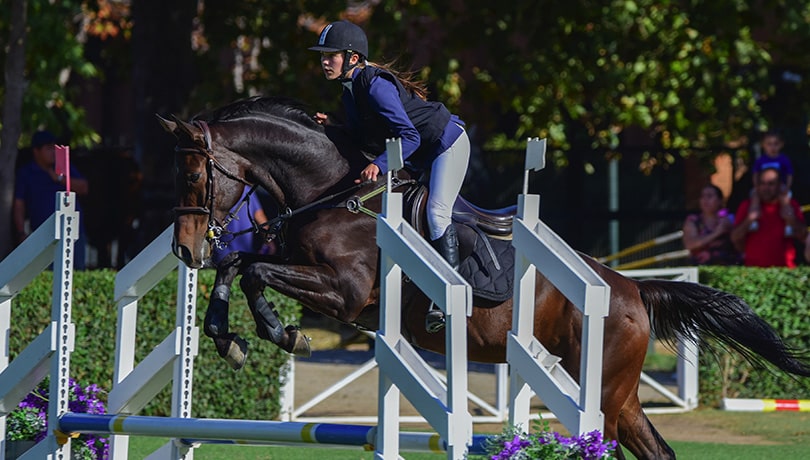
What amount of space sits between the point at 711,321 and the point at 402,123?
7.25ft

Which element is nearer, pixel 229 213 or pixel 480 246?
pixel 229 213

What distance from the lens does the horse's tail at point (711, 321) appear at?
23.2 feet

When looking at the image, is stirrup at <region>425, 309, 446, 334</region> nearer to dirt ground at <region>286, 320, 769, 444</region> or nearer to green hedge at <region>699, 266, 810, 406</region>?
dirt ground at <region>286, 320, 769, 444</region>

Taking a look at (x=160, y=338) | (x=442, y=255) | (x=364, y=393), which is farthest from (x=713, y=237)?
(x=442, y=255)

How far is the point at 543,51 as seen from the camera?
1490 cm

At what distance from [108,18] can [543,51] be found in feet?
25.2

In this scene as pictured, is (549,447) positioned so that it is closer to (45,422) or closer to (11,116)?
(45,422)

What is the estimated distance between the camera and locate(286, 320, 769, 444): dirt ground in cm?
965

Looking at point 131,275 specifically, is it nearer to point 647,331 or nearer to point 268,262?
point 268,262

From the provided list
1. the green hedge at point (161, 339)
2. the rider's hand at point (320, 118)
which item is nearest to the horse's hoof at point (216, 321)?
the rider's hand at point (320, 118)

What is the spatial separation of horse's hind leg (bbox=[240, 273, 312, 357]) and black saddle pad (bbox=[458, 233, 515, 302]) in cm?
87

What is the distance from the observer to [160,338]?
9383mm

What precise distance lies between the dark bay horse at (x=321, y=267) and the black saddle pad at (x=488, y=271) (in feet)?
0.32

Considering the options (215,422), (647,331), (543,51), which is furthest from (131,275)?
(543,51)
